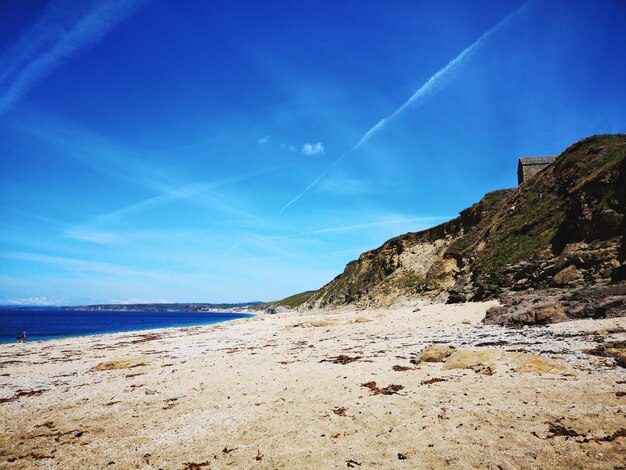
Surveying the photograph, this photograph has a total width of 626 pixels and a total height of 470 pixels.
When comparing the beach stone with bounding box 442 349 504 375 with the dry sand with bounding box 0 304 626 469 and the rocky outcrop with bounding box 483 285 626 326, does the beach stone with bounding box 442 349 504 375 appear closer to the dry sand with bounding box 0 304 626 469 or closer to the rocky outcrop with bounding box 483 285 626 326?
A: the dry sand with bounding box 0 304 626 469

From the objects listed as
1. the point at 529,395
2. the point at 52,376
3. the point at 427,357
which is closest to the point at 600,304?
the point at 427,357

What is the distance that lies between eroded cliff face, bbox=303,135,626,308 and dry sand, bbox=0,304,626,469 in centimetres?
1030

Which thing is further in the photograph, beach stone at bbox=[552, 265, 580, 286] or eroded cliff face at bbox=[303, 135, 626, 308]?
eroded cliff face at bbox=[303, 135, 626, 308]

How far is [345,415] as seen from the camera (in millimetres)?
7484

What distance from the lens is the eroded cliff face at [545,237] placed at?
21.1 meters

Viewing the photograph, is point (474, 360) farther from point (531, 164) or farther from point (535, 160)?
point (535, 160)

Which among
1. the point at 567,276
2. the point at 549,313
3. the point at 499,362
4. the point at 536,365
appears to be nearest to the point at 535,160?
the point at 567,276

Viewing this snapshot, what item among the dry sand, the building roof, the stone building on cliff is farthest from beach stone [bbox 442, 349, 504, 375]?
the building roof

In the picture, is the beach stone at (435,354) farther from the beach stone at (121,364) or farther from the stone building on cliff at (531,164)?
the stone building on cliff at (531,164)

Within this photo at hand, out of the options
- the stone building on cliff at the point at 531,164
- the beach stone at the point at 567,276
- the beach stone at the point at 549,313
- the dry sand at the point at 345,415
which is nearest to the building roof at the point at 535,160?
the stone building on cliff at the point at 531,164

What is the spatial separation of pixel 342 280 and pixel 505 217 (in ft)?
144

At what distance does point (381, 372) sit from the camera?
10672mm

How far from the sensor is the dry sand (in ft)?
18.2

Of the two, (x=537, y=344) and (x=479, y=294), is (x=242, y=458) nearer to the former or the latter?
(x=537, y=344)
